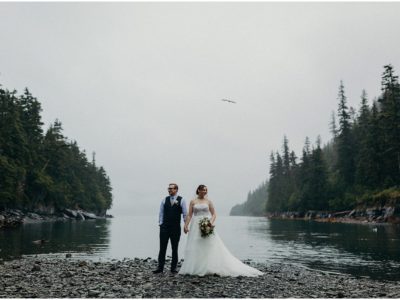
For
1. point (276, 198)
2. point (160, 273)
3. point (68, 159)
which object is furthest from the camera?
point (276, 198)

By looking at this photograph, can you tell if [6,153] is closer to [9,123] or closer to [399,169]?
[9,123]

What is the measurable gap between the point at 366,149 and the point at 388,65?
15.4 metres

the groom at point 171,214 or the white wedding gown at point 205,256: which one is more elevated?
the groom at point 171,214

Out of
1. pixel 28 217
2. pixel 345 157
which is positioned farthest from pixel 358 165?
pixel 28 217

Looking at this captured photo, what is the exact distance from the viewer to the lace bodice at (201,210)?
13.4 metres

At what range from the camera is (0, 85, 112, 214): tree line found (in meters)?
57.4

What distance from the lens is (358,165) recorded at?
71375 millimetres

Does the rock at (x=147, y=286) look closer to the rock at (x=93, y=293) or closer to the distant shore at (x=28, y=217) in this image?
the rock at (x=93, y=293)

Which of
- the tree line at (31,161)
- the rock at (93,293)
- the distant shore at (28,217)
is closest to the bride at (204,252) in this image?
the rock at (93,293)

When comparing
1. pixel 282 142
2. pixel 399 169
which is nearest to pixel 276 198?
pixel 282 142

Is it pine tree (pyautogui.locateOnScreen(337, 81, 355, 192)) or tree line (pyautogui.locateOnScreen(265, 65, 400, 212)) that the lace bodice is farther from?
pine tree (pyautogui.locateOnScreen(337, 81, 355, 192))

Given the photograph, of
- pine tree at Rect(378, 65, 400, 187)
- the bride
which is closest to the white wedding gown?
the bride

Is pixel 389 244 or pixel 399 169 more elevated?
pixel 399 169

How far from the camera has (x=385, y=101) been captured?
64250 millimetres
